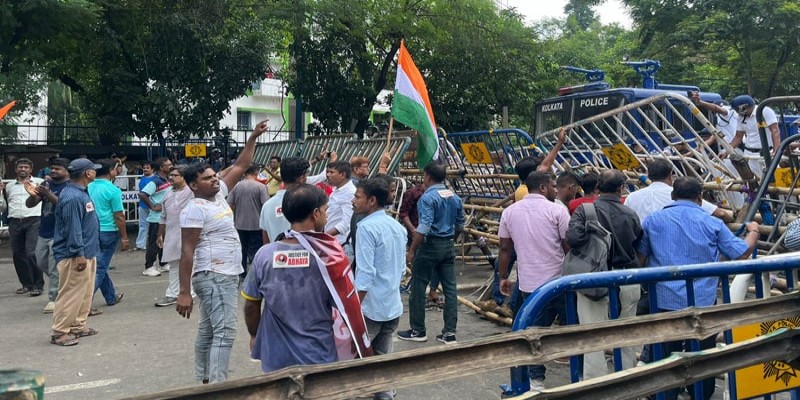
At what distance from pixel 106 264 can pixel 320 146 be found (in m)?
5.10

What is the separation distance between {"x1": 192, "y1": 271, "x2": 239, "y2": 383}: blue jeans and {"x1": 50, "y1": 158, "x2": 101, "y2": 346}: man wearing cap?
225 cm

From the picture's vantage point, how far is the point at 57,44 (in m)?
14.7

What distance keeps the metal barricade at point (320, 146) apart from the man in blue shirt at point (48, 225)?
433 cm

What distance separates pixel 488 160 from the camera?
381 inches

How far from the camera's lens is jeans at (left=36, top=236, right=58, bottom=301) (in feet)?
24.7

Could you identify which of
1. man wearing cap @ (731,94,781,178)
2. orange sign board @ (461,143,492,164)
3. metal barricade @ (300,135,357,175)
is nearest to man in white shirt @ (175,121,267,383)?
orange sign board @ (461,143,492,164)

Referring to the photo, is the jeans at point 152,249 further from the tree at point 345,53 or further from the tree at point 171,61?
the tree at point 345,53

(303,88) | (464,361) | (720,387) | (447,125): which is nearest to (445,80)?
(447,125)

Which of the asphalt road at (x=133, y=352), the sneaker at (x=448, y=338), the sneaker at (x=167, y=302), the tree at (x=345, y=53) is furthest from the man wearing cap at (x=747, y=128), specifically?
the tree at (x=345, y=53)

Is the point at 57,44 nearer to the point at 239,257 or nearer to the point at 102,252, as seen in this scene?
the point at 102,252

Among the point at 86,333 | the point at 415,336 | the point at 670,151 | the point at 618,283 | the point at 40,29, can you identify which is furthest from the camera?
the point at 40,29

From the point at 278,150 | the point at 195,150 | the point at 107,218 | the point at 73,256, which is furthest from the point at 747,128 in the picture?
the point at 195,150

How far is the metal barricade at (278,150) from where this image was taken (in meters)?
13.1

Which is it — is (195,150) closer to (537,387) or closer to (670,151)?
(670,151)
